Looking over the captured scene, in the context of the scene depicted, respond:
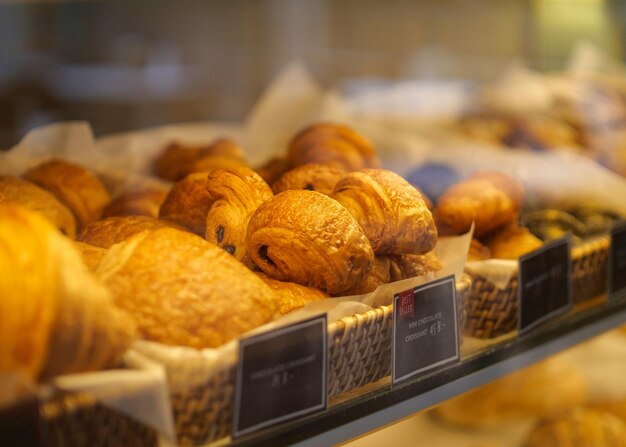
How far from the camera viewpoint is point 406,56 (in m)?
2.43

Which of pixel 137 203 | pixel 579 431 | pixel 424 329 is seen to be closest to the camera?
pixel 424 329

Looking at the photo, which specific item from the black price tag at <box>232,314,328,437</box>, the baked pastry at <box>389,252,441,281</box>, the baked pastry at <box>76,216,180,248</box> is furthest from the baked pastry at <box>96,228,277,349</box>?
the baked pastry at <box>389,252,441,281</box>

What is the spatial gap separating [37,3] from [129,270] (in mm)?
1058

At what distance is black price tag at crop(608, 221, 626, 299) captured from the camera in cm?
134

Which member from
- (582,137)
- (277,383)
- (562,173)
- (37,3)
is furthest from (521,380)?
(37,3)

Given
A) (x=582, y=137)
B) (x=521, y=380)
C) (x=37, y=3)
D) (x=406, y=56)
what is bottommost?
(x=521, y=380)

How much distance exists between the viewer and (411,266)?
990mm

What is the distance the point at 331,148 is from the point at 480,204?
25 cm

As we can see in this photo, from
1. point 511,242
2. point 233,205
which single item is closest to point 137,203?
point 233,205

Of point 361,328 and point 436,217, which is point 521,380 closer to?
point 436,217

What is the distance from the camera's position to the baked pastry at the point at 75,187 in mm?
1155

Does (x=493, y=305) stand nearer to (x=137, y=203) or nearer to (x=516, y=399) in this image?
(x=137, y=203)

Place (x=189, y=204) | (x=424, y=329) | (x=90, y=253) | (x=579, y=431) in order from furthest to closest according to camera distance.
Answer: (x=579, y=431)
(x=189, y=204)
(x=424, y=329)
(x=90, y=253)

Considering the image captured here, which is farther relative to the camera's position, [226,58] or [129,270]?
[226,58]
